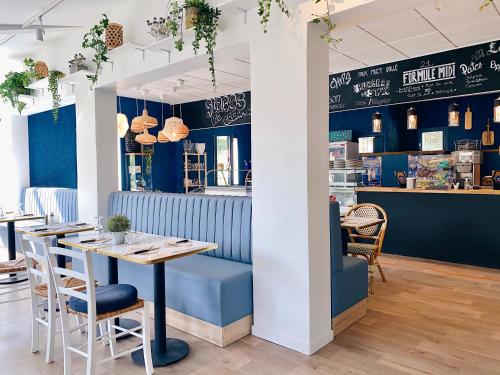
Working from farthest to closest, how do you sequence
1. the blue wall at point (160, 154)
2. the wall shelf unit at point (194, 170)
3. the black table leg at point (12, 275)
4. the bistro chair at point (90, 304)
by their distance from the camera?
the wall shelf unit at point (194, 170) < the blue wall at point (160, 154) < the black table leg at point (12, 275) < the bistro chair at point (90, 304)

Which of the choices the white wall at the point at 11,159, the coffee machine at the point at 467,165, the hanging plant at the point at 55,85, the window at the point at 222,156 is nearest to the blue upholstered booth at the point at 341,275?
the hanging plant at the point at 55,85

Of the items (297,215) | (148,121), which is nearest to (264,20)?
(297,215)

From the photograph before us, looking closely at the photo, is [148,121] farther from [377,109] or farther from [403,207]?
[377,109]

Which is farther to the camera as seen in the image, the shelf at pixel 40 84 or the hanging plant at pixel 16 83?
the hanging plant at pixel 16 83

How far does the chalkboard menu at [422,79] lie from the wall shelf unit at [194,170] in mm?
4299

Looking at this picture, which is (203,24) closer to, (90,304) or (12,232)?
(90,304)

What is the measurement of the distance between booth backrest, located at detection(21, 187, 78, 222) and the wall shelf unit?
3.32 meters

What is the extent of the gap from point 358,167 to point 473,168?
106 inches

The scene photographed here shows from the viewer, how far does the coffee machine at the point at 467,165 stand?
22.9ft

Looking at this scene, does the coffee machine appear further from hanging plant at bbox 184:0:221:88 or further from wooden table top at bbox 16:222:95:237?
wooden table top at bbox 16:222:95:237

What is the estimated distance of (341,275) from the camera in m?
3.31

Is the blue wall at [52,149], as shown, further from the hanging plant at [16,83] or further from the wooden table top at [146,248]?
the wooden table top at [146,248]

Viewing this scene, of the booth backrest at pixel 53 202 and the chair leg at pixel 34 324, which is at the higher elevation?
the booth backrest at pixel 53 202

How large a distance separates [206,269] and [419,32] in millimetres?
3770
